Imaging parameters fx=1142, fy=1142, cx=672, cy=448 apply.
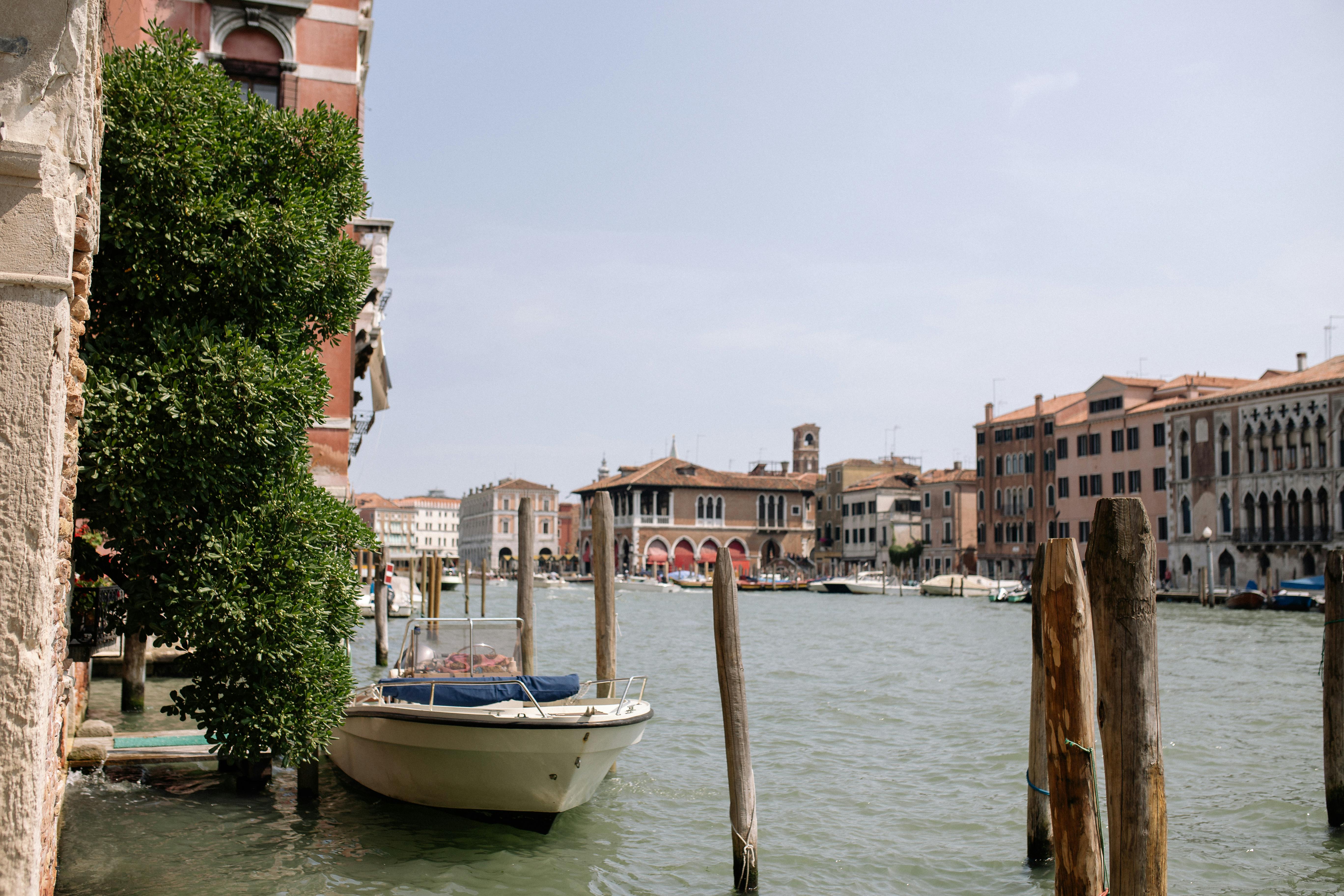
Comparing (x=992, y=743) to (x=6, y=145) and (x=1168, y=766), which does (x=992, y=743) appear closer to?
(x=1168, y=766)

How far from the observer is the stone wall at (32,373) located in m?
3.58

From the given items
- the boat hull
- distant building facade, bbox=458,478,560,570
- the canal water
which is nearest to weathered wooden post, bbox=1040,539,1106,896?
the canal water

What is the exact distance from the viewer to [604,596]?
945cm

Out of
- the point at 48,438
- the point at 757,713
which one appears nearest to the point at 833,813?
the point at 757,713

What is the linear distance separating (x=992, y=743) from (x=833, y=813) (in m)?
3.68

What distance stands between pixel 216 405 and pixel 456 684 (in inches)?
117

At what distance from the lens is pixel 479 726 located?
7.21 meters

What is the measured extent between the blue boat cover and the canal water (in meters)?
0.82

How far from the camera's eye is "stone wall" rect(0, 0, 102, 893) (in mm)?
3578

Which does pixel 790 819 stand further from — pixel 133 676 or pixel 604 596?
pixel 133 676

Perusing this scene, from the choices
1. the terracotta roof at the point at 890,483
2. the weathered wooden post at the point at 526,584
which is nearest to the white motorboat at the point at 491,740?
the weathered wooden post at the point at 526,584

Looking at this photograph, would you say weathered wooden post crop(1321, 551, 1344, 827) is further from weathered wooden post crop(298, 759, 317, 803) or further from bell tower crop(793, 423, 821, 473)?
bell tower crop(793, 423, 821, 473)

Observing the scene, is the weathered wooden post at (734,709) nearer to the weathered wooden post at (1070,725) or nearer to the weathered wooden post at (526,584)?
the weathered wooden post at (1070,725)

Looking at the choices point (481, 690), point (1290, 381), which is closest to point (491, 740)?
point (481, 690)
